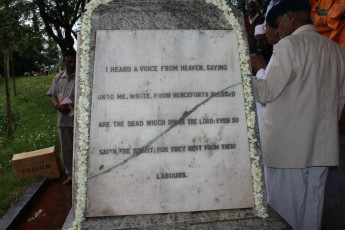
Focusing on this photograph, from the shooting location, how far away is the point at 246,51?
2.15 metres

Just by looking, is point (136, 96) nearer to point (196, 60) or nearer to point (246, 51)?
point (196, 60)

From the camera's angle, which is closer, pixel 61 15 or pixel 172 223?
pixel 172 223

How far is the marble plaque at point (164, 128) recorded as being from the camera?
6.61ft

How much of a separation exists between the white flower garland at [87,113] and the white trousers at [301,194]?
1.39ft

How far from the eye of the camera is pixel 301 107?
2.17m

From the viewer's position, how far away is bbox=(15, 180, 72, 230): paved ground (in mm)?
3459

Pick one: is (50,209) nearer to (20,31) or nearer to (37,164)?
(37,164)

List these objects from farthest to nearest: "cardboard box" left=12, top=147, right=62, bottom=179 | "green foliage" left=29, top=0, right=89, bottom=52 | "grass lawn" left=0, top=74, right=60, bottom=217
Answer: "green foliage" left=29, top=0, right=89, bottom=52
"cardboard box" left=12, top=147, right=62, bottom=179
"grass lawn" left=0, top=74, right=60, bottom=217

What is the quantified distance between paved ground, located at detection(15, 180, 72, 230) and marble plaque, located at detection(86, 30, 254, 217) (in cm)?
189

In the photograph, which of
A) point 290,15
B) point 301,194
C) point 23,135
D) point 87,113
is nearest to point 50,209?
point 87,113

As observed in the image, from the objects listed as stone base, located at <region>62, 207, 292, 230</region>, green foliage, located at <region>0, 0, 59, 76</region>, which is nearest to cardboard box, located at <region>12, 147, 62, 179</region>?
green foliage, located at <region>0, 0, 59, 76</region>

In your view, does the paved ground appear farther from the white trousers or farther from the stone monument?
the white trousers

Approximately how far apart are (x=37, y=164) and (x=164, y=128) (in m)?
3.43

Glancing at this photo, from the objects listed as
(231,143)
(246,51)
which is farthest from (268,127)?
(246,51)
